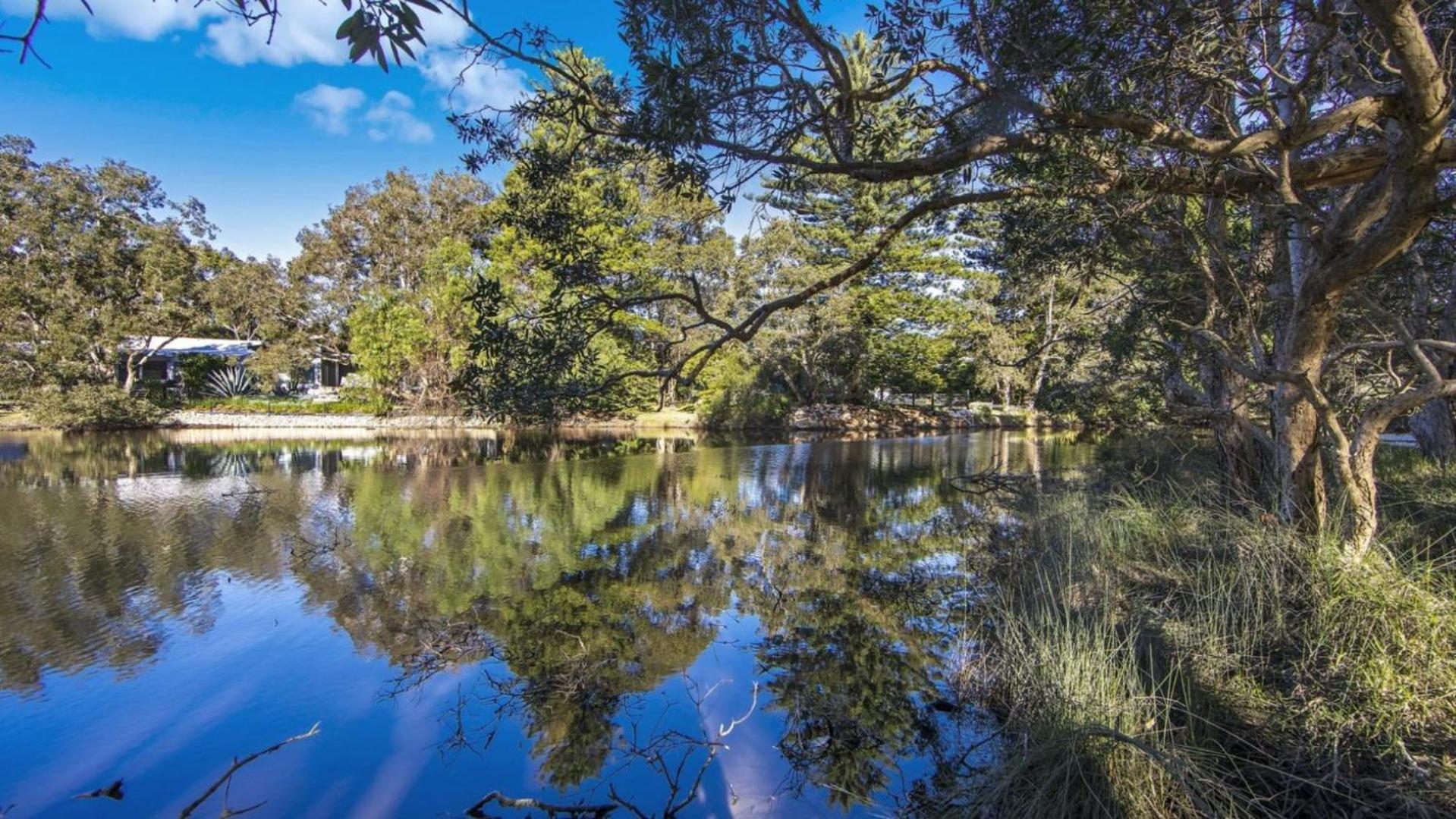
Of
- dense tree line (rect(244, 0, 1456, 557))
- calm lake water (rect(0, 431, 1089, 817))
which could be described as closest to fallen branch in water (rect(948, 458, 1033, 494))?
calm lake water (rect(0, 431, 1089, 817))

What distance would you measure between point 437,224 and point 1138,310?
30.3m

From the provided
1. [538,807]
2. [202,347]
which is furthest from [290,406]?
[538,807]

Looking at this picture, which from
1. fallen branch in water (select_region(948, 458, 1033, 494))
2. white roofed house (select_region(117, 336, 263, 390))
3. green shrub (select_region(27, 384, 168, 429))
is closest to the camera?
fallen branch in water (select_region(948, 458, 1033, 494))

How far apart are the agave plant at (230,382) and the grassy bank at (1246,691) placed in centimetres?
3781

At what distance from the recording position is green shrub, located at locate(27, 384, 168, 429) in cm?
2527

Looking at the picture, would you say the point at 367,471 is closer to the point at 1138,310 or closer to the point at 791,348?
the point at 1138,310

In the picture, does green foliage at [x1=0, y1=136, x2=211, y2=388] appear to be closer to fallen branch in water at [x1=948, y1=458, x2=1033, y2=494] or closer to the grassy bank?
fallen branch in water at [x1=948, y1=458, x2=1033, y2=494]

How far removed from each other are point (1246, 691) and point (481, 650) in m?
5.26

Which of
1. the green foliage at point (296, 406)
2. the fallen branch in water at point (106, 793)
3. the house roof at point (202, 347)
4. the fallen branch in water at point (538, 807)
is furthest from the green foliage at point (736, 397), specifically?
the fallen branch in water at point (538, 807)

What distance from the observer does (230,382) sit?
34.1m

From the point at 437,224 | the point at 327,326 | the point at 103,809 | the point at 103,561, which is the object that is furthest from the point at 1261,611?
the point at 327,326

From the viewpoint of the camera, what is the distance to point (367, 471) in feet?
54.2

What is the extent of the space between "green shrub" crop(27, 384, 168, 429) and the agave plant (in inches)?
267

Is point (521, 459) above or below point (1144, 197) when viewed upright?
below
